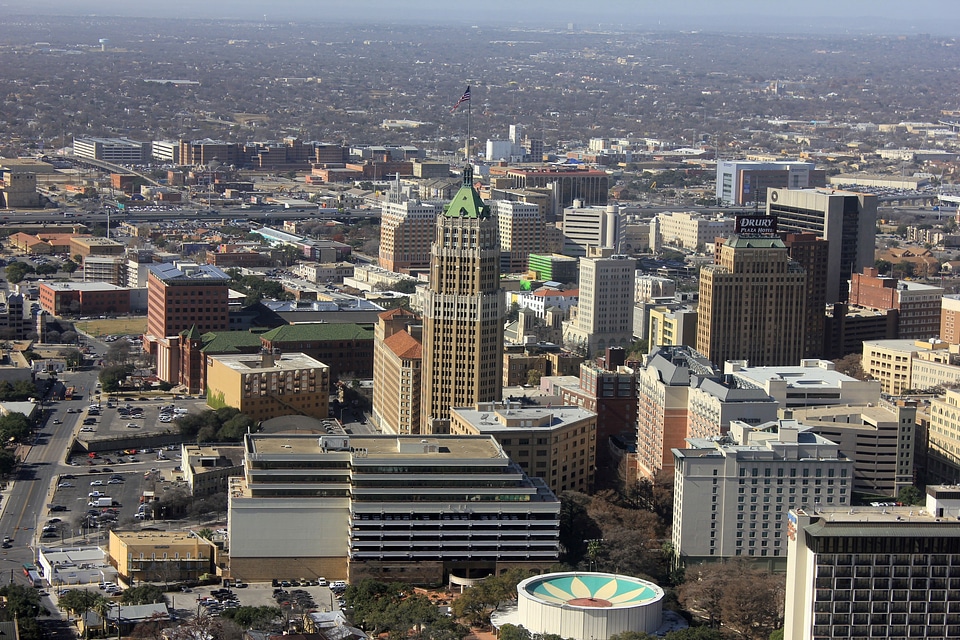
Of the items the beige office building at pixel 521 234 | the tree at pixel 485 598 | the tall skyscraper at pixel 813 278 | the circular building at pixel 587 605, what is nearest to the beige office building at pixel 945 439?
the tall skyscraper at pixel 813 278

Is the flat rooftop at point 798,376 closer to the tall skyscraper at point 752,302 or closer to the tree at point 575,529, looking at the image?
the tall skyscraper at point 752,302

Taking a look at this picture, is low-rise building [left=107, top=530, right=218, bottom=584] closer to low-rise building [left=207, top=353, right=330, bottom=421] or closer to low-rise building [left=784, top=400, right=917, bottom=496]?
low-rise building [left=207, top=353, right=330, bottom=421]

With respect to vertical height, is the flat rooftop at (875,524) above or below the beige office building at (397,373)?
above

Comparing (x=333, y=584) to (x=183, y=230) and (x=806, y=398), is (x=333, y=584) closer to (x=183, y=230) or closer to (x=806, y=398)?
(x=806, y=398)

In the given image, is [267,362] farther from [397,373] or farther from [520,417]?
[520,417]

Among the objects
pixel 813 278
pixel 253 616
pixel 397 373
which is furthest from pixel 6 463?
pixel 813 278

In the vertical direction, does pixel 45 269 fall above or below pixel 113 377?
below
